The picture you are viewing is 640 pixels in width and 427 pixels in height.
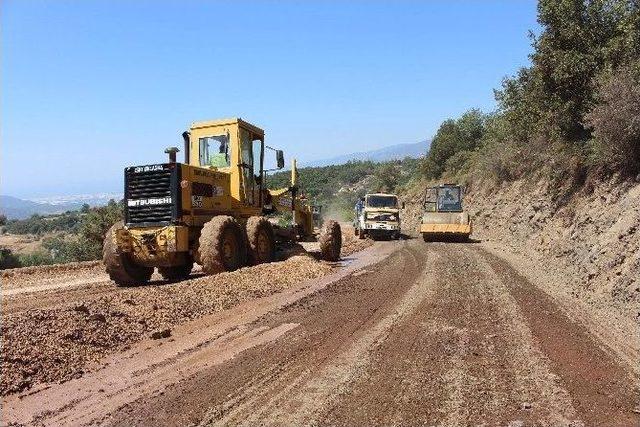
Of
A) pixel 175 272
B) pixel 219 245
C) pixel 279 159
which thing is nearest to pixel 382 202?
pixel 279 159

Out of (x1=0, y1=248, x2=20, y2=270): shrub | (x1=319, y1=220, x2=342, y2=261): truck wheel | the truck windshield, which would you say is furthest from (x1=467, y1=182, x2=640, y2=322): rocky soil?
(x1=0, y1=248, x2=20, y2=270): shrub

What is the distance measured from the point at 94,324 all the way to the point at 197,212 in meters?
5.50

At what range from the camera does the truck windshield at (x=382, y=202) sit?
27109 millimetres

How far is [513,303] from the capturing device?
377 inches

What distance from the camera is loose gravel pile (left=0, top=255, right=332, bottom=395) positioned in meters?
6.07

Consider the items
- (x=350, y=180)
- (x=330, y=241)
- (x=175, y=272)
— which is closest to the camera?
(x=175, y=272)

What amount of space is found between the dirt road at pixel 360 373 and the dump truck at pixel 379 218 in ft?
55.2

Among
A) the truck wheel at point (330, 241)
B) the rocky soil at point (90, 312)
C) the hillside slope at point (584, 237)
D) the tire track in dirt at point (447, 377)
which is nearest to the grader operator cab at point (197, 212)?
the rocky soil at point (90, 312)

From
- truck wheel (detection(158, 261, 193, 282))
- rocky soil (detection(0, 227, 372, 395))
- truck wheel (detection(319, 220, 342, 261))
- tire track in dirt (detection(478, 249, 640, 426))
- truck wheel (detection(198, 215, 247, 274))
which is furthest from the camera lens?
truck wheel (detection(319, 220, 342, 261))

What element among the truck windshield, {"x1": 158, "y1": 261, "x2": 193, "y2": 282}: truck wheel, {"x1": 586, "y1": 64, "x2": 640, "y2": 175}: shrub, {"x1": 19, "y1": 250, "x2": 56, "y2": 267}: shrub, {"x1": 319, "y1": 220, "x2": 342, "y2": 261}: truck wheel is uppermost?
Result: {"x1": 586, "y1": 64, "x2": 640, "y2": 175}: shrub

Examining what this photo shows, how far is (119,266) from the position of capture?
1211cm

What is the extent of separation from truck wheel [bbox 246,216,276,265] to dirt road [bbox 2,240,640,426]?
162 inches

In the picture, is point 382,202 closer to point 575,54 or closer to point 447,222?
point 447,222

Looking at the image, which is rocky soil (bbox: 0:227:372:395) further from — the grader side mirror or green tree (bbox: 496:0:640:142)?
green tree (bbox: 496:0:640:142)
